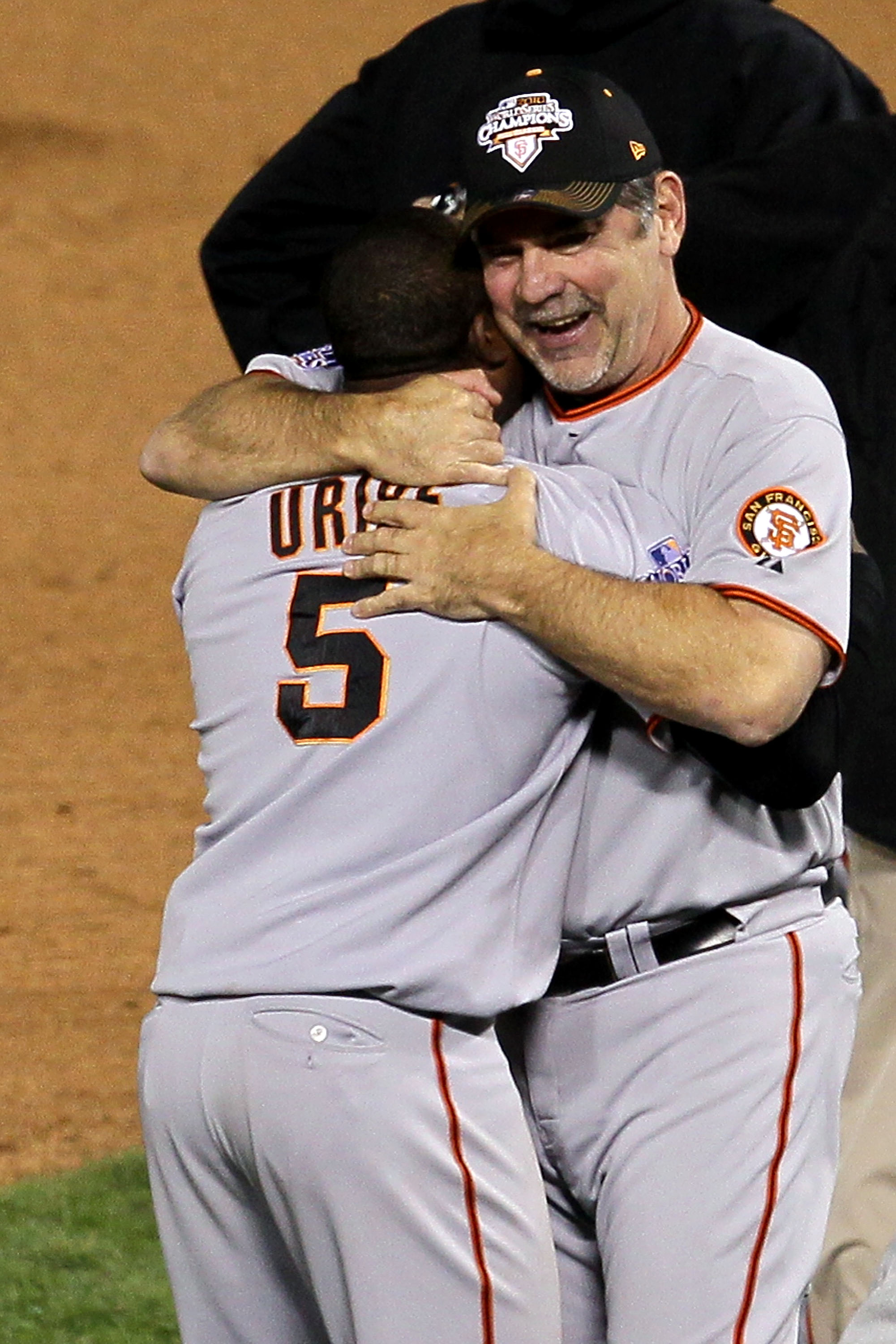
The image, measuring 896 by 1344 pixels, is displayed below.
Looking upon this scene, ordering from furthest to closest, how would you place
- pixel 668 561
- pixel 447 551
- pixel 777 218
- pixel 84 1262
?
1. pixel 84 1262
2. pixel 777 218
3. pixel 668 561
4. pixel 447 551

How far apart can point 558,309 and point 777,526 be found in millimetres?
429

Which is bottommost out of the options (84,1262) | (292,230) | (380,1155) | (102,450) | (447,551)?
(84,1262)

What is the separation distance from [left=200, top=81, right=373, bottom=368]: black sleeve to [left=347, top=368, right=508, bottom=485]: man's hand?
1.47 m

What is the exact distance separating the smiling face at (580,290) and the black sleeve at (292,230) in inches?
55.6

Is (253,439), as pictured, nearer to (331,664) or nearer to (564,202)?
(331,664)

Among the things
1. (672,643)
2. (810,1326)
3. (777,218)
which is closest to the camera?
(672,643)

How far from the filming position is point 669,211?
2.72 meters

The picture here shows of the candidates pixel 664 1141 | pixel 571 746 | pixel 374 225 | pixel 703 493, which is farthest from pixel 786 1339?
pixel 374 225

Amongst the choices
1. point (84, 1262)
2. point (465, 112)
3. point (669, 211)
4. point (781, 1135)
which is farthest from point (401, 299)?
point (84, 1262)

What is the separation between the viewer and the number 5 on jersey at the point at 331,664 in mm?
2447

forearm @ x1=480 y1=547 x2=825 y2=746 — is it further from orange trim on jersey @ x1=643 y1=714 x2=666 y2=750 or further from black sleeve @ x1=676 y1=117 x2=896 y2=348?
black sleeve @ x1=676 y1=117 x2=896 y2=348

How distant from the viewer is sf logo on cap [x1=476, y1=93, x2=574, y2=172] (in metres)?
2.57

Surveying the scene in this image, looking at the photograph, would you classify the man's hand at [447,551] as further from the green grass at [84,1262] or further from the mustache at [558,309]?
the green grass at [84,1262]

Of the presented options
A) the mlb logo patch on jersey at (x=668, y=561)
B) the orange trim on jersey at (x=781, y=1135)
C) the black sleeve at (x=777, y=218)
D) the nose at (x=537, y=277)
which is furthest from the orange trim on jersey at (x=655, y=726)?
the black sleeve at (x=777, y=218)
